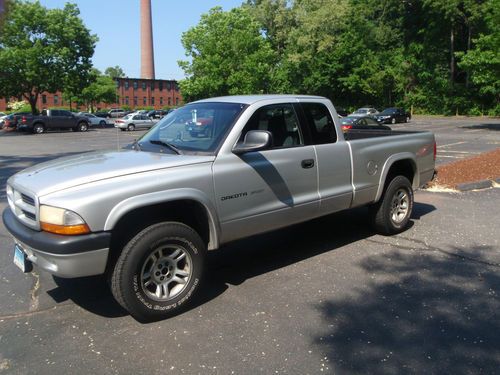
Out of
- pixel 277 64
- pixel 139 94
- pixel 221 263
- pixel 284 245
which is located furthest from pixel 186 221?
pixel 139 94

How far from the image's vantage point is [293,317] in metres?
3.80

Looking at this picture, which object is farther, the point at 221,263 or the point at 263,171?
the point at 221,263

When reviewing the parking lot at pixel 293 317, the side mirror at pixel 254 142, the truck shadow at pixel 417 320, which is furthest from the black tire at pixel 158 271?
the truck shadow at pixel 417 320

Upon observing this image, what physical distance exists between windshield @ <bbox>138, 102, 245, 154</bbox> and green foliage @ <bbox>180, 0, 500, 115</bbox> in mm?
41355

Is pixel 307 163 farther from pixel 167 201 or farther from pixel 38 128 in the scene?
pixel 38 128

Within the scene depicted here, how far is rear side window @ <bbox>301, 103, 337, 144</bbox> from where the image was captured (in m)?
4.97

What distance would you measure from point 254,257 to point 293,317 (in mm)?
1584

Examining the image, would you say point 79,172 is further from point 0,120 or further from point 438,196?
point 0,120

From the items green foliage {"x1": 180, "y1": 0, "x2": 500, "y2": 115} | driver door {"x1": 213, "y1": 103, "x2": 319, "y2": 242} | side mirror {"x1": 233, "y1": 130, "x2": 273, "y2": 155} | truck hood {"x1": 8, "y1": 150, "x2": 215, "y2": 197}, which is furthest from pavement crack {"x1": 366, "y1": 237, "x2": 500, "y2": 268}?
green foliage {"x1": 180, "y1": 0, "x2": 500, "y2": 115}

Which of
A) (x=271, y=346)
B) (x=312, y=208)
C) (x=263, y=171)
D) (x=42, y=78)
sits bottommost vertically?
(x=271, y=346)

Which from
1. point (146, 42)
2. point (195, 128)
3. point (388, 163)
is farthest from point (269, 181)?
point (146, 42)

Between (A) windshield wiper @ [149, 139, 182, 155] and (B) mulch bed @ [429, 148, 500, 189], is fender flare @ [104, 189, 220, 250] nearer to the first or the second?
(A) windshield wiper @ [149, 139, 182, 155]

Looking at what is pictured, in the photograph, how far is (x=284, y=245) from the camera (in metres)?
5.74

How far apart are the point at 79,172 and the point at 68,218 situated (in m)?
0.52
